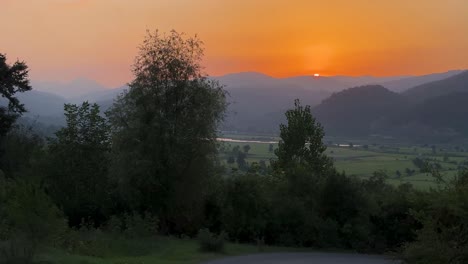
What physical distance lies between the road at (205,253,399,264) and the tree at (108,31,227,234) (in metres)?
8.49

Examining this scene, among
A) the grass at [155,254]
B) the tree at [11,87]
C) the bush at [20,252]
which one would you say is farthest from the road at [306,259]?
the tree at [11,87]

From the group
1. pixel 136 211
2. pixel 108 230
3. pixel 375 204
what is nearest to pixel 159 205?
pixel 136 211

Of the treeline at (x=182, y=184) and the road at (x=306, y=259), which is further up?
the treeline at (x=182, y=184)

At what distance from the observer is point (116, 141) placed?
112 feet

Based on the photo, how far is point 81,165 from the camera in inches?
1513

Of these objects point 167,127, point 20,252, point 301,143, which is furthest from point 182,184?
point 301,143

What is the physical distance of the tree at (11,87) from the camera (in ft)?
145

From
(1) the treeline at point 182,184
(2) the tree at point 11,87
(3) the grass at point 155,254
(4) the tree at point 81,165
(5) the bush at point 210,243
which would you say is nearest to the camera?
(3) the grass at point 155,254

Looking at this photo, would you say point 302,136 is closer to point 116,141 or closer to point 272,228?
point 272,228

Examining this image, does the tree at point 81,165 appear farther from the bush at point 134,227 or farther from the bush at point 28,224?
the bush at point 28,224

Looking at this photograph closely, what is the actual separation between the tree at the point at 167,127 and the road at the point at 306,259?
27.8ft

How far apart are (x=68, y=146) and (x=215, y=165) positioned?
36.3 ft

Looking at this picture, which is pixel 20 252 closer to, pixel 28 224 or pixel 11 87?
pixel 28 224

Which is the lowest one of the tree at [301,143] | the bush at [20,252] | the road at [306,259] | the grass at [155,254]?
the road at [306,259]
